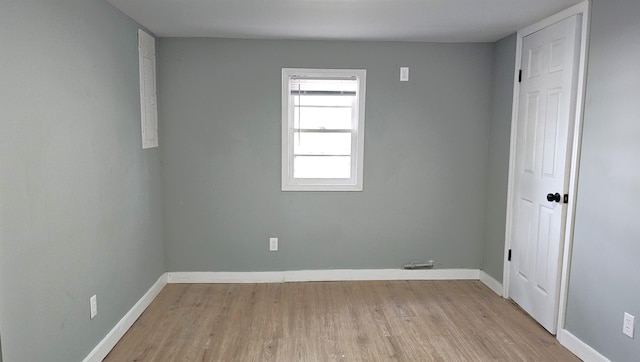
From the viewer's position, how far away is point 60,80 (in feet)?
6.98

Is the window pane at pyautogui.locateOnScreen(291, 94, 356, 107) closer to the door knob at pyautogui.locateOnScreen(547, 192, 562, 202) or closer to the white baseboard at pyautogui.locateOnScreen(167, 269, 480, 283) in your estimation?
the white baseboard at pyautogui.locateOnScreen(167, 269, 480, 283)

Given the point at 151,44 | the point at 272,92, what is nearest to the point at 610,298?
the point at 272,92

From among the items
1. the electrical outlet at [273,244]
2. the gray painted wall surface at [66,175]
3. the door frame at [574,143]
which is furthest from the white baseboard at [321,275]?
the door frame at [574,143]

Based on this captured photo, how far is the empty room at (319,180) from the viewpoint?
2166 millimetres

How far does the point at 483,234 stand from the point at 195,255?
2764mm

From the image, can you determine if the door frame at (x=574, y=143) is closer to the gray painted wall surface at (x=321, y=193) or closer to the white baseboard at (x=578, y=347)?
the white baseboard at (x=578, y=347)

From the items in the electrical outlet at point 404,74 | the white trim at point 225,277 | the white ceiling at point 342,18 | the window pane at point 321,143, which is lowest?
the white trim at point 225,277

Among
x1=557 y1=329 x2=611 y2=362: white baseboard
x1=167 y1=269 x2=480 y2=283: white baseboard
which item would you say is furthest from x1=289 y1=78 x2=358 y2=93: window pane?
x1=557 y1=329 x2=611 y2=362: white baseboard

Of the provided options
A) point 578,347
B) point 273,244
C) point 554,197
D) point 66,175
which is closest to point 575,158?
point 554,197

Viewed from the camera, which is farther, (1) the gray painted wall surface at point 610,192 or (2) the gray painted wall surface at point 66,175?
(1) the gray painted wall surface at point 610,192

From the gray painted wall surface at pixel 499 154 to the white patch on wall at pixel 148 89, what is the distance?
3013mm

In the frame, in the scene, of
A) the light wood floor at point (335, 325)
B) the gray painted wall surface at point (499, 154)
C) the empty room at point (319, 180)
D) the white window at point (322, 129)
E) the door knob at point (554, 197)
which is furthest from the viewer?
the white window at point (322, 129)

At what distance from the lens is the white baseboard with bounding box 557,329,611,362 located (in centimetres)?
251

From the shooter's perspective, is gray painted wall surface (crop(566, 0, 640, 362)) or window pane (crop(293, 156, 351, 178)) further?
window pane (crop(293, 156, 351, 178))
